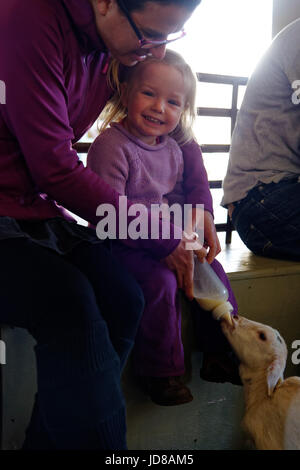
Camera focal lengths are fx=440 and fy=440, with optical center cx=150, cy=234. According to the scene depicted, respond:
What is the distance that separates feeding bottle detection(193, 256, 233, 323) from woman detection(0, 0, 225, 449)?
0.15 meters

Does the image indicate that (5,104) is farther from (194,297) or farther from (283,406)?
(283,406)

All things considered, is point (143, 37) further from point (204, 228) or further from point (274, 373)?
point (274, 373)

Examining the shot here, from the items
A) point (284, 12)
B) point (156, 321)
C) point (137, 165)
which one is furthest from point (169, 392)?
point (284, 12)

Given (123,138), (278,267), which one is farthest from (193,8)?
(278,267)

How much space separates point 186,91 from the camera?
48.0 inches

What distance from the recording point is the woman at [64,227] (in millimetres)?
653

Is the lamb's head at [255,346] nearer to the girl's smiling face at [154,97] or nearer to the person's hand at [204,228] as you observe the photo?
the person's hand at [204,228]

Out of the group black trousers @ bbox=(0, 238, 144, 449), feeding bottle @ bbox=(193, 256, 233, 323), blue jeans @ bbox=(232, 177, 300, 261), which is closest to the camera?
black trousers @ bbox=(0, 238, 144, 449)

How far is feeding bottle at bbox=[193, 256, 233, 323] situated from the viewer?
1092mm

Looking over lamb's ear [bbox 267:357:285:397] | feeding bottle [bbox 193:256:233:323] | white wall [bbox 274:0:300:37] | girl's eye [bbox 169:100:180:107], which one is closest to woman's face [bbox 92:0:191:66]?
girl's eye [bbox 169:100:180:107]

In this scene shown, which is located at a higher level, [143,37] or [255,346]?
[143,37]

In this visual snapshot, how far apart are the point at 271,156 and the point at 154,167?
0.43 m

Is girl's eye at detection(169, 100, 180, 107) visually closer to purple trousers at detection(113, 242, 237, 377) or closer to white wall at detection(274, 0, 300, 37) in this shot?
purple trousers at detection(113, 242, 237, 377)

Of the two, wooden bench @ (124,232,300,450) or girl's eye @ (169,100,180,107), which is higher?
girl's eye @ (169,100,180,107)
